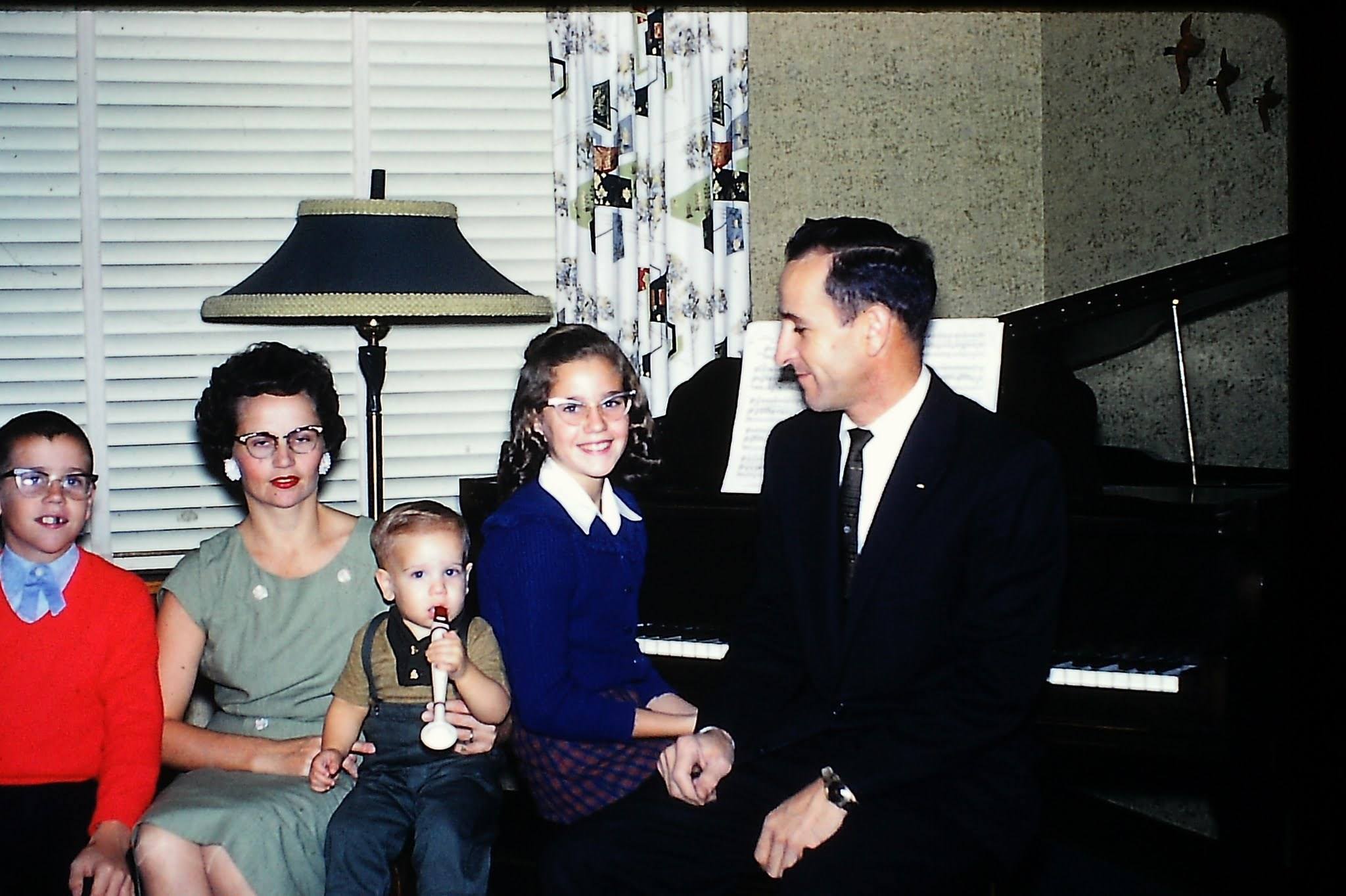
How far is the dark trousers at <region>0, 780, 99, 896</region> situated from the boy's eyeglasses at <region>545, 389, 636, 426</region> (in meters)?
0.97

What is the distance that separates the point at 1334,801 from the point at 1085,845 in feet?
3.26

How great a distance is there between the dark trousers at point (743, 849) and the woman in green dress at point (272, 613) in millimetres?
279

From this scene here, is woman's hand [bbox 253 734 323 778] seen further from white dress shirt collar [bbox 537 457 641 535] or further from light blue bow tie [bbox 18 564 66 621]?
white dress shirt collar [bbox 537 457 641 535]

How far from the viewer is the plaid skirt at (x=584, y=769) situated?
203 centimetres

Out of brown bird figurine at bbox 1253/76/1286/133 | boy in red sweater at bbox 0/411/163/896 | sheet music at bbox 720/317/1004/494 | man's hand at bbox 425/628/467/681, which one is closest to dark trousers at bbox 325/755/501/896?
man's hand at bbox 425/628/467/681

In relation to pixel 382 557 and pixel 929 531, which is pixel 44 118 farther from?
pixel 929 531

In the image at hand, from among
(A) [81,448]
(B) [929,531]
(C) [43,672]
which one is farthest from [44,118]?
(B) [929,531]

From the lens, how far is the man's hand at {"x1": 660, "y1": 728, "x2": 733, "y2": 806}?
1884 mm

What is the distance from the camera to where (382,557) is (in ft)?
Answer: 6.87

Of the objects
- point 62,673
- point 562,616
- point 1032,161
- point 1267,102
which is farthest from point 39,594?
point 1032,161

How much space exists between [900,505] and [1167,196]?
85.3 inches

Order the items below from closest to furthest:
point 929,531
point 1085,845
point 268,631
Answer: point 929,531 < point 268,631 < point 1085,845

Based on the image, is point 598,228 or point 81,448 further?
point 598,228

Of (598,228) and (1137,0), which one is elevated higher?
(1137,0)
